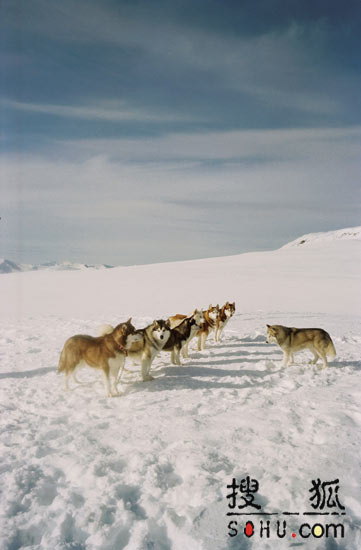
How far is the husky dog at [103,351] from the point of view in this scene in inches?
239

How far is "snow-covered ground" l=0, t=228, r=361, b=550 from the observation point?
320cm

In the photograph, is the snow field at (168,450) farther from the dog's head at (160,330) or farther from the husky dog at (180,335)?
the dog's head at (160,330)

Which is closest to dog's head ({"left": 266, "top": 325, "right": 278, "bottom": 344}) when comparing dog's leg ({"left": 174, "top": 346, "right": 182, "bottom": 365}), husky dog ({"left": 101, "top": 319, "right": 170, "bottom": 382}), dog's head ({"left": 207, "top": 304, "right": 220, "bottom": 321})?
dog's leg ({"left": 174, "top": 346, "right": 182, "bottom": 365})

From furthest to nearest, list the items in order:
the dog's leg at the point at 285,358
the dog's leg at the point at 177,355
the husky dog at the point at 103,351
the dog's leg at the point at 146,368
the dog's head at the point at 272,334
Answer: the dog's leg at the point at 177,355 → the dog's leg at the point at 285,358 → the dog's head at the point at 272,334 → the dog's leg at the point at 146,368 → the husky dog at the point at 103,351

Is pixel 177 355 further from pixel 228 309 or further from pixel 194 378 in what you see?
pixel 228 309

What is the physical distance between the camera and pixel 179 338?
7949mm

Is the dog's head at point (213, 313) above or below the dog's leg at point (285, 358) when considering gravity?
above

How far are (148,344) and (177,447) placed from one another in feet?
8.65

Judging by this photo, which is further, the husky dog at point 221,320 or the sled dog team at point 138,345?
the husky dog at point 221,320

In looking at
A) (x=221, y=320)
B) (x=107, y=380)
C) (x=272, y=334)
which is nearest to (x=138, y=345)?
(x=107, y=380)

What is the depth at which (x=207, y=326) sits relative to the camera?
9570 millimetres

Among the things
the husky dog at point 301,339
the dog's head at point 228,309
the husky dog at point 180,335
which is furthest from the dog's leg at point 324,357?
the dog's head at point 228,309

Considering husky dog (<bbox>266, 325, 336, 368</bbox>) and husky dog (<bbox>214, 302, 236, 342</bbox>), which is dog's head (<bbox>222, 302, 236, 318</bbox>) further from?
husky dog (<bbox>266, 325, 336, 368</bbox>)

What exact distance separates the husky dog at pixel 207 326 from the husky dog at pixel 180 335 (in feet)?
3.21
